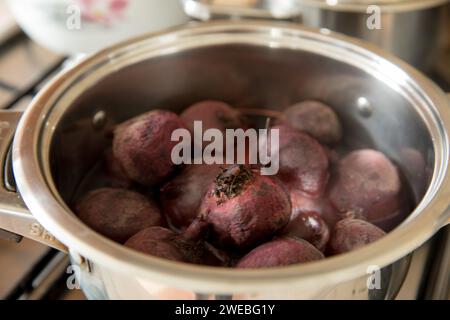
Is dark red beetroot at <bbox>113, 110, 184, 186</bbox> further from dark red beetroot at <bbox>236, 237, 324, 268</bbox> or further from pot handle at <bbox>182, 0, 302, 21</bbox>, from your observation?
pot handle at <bbox>182, 0, 302, 21</bbox>

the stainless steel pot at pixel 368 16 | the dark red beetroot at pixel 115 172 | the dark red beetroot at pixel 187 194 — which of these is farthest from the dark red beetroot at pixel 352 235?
the stainless steel pot at pixel 368 16

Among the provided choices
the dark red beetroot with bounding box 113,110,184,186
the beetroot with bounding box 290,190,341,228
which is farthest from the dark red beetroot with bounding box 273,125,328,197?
the dark red beetroot with bounding box 113,110,184,186

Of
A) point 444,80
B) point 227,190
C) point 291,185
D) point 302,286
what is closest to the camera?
point 302,286

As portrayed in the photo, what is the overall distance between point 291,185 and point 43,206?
27cm

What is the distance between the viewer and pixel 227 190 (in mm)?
473

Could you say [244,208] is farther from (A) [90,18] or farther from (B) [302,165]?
(A) [90,18]

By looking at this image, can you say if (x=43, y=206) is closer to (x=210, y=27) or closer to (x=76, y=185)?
(x=76, y=185)

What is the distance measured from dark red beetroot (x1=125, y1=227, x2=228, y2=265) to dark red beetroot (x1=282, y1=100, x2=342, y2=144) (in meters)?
0.21

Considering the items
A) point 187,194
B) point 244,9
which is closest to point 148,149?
point 187,194

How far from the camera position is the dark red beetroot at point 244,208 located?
466 millimetres

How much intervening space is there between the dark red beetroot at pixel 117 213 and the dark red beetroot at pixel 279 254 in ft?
0.39

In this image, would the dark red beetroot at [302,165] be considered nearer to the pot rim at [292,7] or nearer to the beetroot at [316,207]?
the beetroot at [316,207]

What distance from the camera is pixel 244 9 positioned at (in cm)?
78

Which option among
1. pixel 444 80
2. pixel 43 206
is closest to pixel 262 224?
pixel 43 206
